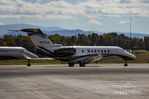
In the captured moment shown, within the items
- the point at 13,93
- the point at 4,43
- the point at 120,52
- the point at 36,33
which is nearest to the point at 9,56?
the point at 36,33

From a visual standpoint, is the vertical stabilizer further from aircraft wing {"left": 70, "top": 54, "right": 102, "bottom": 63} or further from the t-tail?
aircraft wing {"left": 70, "top": 54, "right": 102, "bottom": 63}

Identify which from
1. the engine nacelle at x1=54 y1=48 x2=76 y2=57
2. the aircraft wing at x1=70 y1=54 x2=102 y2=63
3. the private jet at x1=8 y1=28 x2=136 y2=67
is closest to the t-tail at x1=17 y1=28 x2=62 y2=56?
the private jet at x1=8 y1=28 x2=136 y2=67

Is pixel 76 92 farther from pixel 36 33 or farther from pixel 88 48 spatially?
pixel 88 48

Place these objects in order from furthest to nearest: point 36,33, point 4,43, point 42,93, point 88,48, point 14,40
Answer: point 14,40 < point 4,43 < point 88,48 < point 36,33 < point 42,93

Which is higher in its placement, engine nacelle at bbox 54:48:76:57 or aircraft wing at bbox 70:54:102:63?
engine nacelle at bbox 54:48:76:57

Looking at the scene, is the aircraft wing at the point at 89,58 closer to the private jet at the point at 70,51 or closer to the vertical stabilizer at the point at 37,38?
the private jet at the point at 70,51

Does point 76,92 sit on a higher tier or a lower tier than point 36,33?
lower

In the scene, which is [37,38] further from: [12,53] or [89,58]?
[12,53]

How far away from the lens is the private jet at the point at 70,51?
53875 mm

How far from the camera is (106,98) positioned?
1825 cm

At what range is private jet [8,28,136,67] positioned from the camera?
177 feet

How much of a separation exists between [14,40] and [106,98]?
170 metres

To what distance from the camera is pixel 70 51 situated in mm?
56156

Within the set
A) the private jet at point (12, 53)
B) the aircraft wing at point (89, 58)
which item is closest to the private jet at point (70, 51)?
the aircraft wing at point (89, 58)
